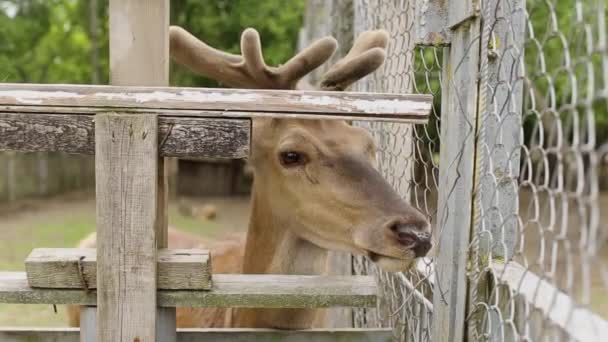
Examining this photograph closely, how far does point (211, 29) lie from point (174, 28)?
12.9 metres

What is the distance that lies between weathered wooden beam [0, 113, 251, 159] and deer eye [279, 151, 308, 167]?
3.02 ft

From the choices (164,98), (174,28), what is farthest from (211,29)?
(164,98)

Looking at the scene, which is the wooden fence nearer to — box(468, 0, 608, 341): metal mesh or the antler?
box(468, 0, 608, 341): metal mesh

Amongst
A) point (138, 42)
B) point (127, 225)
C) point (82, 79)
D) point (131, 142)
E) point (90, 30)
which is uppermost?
point (90, 30)

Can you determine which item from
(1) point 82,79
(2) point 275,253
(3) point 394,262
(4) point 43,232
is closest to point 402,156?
(2) point 275,253

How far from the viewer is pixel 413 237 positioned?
2.27 metres

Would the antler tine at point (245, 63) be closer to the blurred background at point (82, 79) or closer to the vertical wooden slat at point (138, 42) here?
the vertical wooden slat at point (138, 42)

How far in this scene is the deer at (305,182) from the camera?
99.4 inches

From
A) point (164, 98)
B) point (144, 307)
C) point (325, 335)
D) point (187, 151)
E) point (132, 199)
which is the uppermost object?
point (164, 98)

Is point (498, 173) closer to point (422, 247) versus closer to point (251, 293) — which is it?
point (422, 247)

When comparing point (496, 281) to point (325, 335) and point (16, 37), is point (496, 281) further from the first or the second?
point (16, 37)

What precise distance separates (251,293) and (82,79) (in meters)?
18.7

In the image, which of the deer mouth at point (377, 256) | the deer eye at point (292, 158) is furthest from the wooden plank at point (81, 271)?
the deer eye at point (292, 158)

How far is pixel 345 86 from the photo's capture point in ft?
9.77
